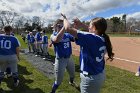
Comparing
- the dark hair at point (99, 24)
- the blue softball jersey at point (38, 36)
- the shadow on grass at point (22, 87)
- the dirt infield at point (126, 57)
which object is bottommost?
the shadow on grass at point (22, 87)

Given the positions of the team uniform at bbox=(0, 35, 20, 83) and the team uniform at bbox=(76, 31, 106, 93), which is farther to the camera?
the team uniform at bbox=(0, 35, 20, 83)

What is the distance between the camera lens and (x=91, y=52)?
4.41 metres

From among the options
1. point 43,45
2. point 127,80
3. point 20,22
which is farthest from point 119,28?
point 127,80

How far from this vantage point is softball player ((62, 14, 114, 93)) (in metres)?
4.29

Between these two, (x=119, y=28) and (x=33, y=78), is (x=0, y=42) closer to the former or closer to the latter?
(x=33, y=78)

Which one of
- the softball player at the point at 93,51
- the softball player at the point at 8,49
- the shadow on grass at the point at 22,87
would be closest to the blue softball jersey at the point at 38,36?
the shadow on grass at the point at 22,87

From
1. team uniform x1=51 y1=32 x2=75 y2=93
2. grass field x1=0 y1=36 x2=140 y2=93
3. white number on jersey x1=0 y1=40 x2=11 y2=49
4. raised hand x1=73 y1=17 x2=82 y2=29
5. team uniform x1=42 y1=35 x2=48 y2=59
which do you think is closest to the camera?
raised hand x1=73 y1=17 x2=82 y2=29

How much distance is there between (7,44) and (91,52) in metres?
4.07

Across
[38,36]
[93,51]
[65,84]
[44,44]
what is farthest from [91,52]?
[38,36]

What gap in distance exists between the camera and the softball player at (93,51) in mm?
4289

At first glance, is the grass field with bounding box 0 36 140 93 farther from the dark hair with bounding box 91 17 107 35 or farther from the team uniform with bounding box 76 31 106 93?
the dark hair with bounding box 91 17 107 35

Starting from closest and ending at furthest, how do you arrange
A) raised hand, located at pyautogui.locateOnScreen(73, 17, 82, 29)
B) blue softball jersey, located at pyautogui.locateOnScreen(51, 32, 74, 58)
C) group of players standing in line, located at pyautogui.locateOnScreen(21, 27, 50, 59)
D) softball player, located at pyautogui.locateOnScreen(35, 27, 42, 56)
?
raised hand, located at pyautogui.locateOnScreen(73, 17, 82, 29) < blue softball jersey, located at pyautogui.locateOnScreen(51, 32, 74, 58) < group of players standing in line, located at pyautogui.locateOnScreen(21, 27, 50, 59) < softball player, located at pyautogui.locateOnScreen(35, 27, 42, 56)

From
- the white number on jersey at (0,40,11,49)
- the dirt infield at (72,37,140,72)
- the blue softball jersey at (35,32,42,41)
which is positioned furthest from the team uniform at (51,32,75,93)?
the blue softball jersey at (35,32,42,41)

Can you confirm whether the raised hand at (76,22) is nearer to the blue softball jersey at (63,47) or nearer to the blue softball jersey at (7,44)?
the blue softball jersey at (63,47)
